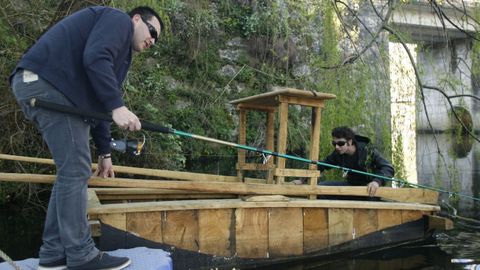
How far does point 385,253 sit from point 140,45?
351 centimetres

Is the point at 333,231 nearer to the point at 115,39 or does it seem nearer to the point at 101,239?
the point at 101,239

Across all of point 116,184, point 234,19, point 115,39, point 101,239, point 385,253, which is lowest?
point 385,253

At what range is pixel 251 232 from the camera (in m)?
4.33

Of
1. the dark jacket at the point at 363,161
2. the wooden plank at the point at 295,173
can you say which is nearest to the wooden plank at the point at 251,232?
the wooden plank at the point at 295,173

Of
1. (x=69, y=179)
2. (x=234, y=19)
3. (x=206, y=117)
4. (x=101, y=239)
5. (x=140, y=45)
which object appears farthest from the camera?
(x=234, y=19)

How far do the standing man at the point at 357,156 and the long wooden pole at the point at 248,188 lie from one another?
30 cm

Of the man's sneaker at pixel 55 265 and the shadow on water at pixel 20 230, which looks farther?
the shadow on water at pixel 20 230

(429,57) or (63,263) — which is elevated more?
(429,57)

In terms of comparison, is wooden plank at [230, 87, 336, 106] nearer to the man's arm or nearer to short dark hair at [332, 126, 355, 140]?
short dark hair at [332, 126, 355, 140]

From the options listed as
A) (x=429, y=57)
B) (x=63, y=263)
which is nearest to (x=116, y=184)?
(x=63, y=263)

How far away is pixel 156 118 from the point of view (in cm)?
855

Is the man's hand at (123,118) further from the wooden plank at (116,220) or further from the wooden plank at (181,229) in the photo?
the wooden plank at (181,229)

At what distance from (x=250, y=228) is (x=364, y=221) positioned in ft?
4.32

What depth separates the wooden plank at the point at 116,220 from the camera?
372cm
